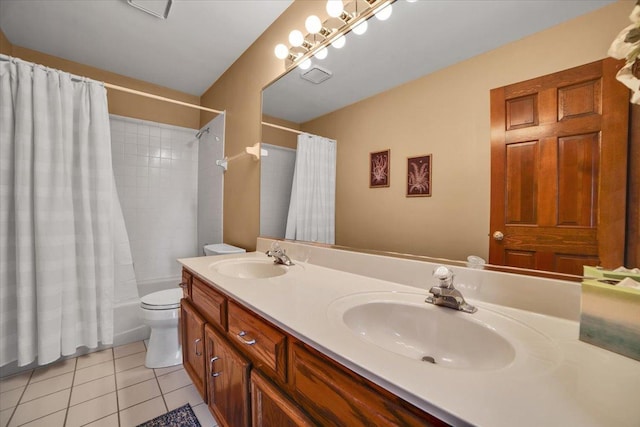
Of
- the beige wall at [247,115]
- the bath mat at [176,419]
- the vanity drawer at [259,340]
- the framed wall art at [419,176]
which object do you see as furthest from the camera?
the beige wall at [247,115]

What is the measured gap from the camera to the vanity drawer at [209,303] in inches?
38.1

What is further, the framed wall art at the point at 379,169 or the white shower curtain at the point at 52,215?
the white shower curtain at the point at 52,215

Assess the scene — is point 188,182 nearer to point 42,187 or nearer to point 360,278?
point 42,187

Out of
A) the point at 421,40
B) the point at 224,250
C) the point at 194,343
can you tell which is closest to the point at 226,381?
the point at 194,343

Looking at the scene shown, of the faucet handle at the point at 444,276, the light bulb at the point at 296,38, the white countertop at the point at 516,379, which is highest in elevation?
the light bulb at the point at 296,38

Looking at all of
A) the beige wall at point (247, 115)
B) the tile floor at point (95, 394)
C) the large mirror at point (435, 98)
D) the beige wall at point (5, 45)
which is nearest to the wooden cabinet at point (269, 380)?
the tile floor at point (95, 394)

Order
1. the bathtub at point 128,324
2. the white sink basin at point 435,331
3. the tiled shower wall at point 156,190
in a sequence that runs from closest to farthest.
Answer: the white sink basin at point 435,331, the bathtub at point 128,324, the tiled shower wall at point 156,190

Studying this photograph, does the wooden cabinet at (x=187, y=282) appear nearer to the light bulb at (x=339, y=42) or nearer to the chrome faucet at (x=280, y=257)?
the chrome faucet at (x=280, y=257)

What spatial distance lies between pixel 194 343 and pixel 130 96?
8.26 feet

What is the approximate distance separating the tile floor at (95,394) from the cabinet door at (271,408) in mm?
760

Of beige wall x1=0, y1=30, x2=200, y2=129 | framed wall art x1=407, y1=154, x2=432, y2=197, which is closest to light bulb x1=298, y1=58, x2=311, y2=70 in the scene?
framed wall art x1=407, y1=154, x2=432, y2=197

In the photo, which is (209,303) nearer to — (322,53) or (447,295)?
(447,295)

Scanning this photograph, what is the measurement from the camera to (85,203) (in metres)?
1.72

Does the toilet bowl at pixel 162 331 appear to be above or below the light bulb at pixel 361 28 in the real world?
below
